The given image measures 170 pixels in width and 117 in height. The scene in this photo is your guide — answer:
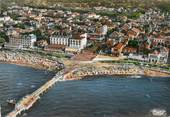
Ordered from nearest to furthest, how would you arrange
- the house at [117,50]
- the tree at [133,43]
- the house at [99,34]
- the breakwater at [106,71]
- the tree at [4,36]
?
the breakwater at [106,71], the house at [117,50], the tree at [133,43], the tree at [4,36], the house at [99,34]

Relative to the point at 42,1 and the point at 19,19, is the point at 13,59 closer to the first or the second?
the point at 19,19

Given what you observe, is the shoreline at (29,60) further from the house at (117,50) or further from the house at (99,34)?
the house at (99,34)

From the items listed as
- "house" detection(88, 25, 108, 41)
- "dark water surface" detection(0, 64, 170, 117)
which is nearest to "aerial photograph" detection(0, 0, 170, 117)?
"dark water surface" detection(0, 64, 170, 117)

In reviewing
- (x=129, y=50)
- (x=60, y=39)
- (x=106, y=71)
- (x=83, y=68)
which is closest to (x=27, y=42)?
(x=60, y=39)

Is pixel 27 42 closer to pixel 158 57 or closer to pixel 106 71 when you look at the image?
pixel 106 71

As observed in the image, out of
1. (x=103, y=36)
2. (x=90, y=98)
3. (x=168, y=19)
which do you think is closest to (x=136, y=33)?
(x=103, y=36)

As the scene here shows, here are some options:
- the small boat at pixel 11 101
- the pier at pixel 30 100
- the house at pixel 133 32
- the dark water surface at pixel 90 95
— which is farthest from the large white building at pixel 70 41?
the small boat at pixel 11 101

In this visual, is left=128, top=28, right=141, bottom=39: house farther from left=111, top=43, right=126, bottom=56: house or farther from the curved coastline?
the curved coastline
